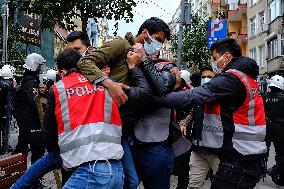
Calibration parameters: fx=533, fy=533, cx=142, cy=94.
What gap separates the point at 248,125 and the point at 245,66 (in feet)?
1.52

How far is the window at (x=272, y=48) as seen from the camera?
38219 millimetres

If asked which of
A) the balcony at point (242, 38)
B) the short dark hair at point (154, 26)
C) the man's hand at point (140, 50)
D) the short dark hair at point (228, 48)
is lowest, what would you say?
the man's hand at point (140, 50)

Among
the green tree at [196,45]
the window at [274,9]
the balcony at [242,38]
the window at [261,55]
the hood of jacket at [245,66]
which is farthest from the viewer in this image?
the balcony at [242,38]

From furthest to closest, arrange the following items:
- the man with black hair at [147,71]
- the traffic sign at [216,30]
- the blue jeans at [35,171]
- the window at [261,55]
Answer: the window at [261,55] → the traffic sign at [216,30] → the blue jeans at [35,171] → the man with black hair at [147,71]

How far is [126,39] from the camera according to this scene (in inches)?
153

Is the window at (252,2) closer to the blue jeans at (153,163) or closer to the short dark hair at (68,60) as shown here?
the blue jeans at (153,163)

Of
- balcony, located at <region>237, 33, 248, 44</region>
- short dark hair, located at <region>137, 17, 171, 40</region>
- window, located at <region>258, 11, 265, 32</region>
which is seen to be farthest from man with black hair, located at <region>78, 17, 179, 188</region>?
balcony, located at <region>237, 33, 248, 44</region>

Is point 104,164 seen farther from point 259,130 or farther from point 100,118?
point 259,130

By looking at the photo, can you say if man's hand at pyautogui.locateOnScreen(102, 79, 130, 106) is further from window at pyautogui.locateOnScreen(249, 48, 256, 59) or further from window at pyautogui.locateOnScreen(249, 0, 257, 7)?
window at pyautogui.locateOnScreen(249, 0, 257, 7)

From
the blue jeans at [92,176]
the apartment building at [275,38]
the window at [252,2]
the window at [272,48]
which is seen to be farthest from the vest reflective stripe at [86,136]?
the window at [252,2]

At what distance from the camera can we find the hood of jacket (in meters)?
4.17

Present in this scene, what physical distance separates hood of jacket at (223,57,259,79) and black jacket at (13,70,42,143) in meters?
4.20

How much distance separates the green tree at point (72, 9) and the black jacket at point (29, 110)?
3803mm

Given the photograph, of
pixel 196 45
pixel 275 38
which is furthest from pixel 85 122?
pixel 275 38
